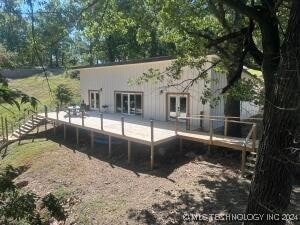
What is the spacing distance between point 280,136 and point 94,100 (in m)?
20.5

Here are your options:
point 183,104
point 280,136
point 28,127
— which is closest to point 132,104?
point 183,104

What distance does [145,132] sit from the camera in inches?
586

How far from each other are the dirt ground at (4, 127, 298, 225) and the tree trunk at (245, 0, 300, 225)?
454 centimetres

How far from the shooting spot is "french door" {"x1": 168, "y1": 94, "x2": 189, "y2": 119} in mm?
16663

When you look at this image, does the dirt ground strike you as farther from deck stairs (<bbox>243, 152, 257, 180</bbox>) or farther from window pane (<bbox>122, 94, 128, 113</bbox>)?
window pane (<bbox>122, 94, 128, 113</bbox>)

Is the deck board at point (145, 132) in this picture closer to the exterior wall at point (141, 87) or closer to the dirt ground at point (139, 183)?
the dirt ground at point (139, 183)

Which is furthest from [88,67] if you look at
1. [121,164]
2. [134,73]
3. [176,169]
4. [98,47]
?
Answer: [98,47]

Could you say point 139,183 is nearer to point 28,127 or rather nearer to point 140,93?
point 140,93

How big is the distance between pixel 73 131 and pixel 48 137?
5.53 feet

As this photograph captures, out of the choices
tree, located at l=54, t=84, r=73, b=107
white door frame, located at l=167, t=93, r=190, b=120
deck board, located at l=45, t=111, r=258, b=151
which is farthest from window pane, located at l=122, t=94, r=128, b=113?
tree, located at l=54, t=84, r=73, b=107

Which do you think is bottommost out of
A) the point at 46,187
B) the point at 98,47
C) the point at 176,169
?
the point at 46,187

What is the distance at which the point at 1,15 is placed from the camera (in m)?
4.15

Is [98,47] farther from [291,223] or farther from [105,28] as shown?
[291,223]

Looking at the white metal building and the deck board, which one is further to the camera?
the white metal building
